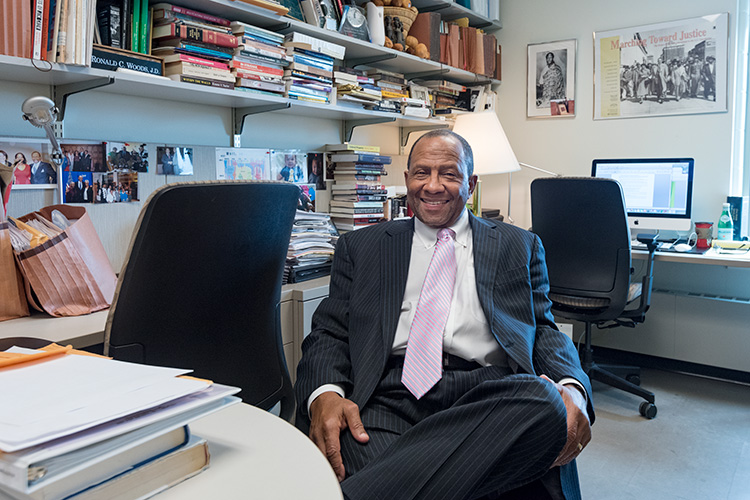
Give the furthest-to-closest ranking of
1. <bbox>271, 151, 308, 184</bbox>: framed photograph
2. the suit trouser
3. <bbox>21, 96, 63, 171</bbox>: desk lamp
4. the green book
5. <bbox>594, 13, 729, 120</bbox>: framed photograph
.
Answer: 1. <bbox>594, 13, 729, 120</bbox>: framed photograph
2. <bbox>271, 151, 308, 184</bbox>: framed photograph
3. the green book
4. <bbox>21, 96, 63, 171</bbox>: desk lamp
5. the suit trouser

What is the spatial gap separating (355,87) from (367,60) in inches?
15.6

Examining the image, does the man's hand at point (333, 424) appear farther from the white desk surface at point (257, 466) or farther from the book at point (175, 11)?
the book at point (175, 11)

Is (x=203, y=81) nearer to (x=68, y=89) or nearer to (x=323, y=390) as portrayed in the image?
(x=68, y=89)

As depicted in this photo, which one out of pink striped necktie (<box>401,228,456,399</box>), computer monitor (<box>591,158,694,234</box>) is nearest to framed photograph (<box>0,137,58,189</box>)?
pink striped necktie (<box>401,228,456,399</box>)

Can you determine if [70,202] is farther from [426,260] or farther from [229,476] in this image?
[229,476]

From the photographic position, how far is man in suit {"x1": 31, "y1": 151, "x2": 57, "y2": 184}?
1.85 metres

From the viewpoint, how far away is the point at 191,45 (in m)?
2.02

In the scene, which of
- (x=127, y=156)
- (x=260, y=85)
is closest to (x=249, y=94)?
(x=260, y=85)

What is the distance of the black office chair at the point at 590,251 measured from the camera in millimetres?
2732

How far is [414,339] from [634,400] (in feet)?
6.78

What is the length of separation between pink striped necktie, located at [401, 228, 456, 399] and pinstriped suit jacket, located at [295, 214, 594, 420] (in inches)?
2.4

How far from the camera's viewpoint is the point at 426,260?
160 centimetres

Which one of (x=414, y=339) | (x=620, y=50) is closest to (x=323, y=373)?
(x=414, y=339)

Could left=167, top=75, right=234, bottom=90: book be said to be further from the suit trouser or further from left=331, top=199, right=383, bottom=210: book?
the suit trouser
